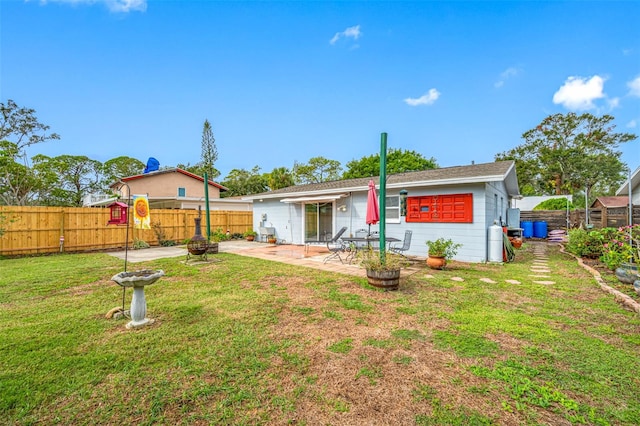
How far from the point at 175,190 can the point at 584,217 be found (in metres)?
28.1

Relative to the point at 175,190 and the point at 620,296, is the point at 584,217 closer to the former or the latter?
the point at 620,296

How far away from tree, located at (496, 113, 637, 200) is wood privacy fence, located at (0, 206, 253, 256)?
34.4m

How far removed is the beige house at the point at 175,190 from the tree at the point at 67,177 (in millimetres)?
7437

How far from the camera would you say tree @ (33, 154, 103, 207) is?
26158mm

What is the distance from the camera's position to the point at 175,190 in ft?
78.9

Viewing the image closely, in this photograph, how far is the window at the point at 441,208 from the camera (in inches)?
334

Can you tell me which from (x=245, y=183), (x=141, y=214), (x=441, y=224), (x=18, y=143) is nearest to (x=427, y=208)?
(x=441, y=224)

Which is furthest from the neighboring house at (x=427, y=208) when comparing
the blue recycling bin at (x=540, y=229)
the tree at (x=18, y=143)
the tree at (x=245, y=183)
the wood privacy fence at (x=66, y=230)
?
the tree at (x=245, y=183)

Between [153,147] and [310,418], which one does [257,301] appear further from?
[153,147]

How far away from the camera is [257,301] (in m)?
4.71

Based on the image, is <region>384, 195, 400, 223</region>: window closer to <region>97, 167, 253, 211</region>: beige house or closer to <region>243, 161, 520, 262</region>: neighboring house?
<region>243, 161, 520, 262</region>: neighboring house

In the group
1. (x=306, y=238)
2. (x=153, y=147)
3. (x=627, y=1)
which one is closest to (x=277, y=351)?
(x=306, y=238)

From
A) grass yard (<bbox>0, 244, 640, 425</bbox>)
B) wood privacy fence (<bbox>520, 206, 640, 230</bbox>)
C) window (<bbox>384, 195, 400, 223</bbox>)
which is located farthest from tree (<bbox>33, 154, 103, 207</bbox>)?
wood privacy fence (<bbox>520, 206, 640, 230</bbox>)

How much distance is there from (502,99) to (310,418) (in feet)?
58.6
